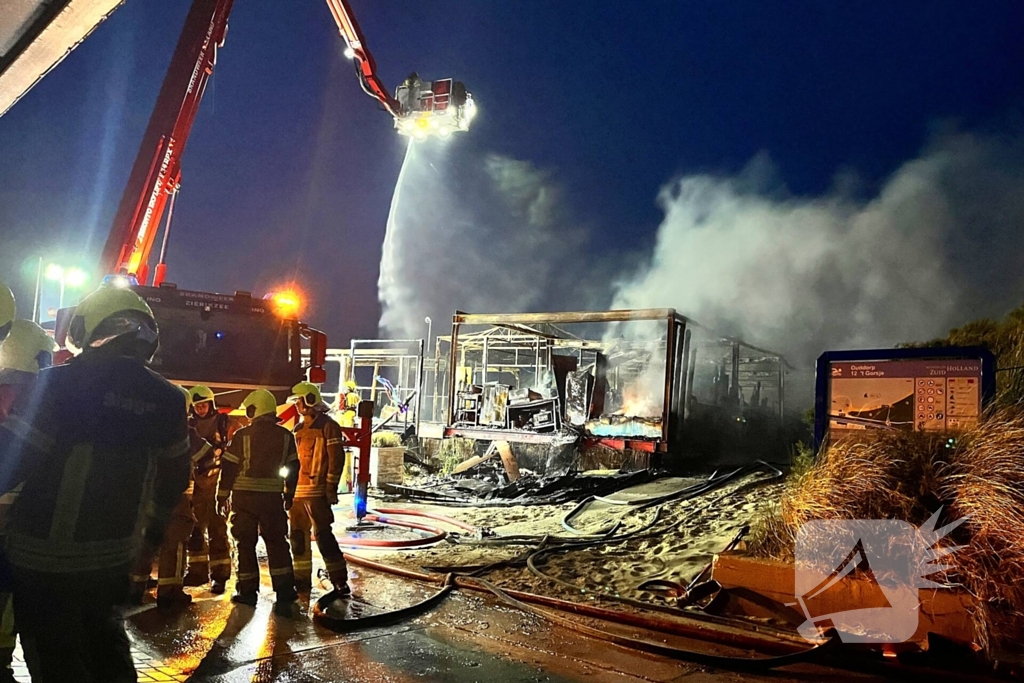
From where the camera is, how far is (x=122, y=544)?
256 cm

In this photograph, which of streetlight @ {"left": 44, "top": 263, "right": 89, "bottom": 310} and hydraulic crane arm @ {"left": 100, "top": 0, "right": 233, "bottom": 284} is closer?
hydraulic crane arm @ {"left": 100, "top": 0, "right": 233, "bottom": 284}

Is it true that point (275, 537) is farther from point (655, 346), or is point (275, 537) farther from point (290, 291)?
point (655, 346)

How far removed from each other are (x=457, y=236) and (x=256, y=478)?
111ft

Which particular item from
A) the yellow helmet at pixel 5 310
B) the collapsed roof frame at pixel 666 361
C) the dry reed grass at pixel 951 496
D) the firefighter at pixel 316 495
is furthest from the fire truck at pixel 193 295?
the collapsed roof frame at pixel 666 361

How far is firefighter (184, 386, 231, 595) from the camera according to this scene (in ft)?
19.4

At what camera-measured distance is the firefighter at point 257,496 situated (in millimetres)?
5492

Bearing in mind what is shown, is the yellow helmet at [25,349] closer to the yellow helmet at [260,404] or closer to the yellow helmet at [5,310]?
the yellow helmet at [5,310]

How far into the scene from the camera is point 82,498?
2.46 meters

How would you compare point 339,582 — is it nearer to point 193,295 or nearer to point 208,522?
point 208,522

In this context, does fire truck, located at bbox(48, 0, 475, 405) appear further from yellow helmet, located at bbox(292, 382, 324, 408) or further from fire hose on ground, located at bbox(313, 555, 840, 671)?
fire hose on ground, located at bbox(313, 555, 840, 671)

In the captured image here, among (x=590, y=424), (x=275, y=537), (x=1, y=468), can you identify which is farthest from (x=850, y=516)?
(x=590, y=424)

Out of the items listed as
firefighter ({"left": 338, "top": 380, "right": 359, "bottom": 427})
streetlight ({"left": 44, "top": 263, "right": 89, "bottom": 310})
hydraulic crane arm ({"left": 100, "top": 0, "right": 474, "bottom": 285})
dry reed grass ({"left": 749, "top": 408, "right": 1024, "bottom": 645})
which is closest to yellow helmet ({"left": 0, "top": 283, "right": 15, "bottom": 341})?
dry reed grass ({"left": 749, "top": 408, "right": 1024, "bottom": 645})

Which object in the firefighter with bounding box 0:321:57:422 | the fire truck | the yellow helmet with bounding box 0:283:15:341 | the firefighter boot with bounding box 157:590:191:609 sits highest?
the fire truck

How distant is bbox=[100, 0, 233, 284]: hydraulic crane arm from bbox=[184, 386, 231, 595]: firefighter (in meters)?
4.25
